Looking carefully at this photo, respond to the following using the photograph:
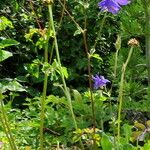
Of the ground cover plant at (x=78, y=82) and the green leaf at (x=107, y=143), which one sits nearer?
the ground cover plant at (x=78, y=82)

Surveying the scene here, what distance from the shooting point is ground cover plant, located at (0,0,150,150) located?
6.49 ft

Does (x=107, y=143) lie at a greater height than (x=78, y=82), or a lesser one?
lesser

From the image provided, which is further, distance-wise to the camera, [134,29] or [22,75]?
[22,75]

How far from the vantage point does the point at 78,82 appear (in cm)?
466

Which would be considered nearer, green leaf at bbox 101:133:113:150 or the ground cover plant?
the ground cover plant

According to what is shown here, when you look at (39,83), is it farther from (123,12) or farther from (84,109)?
(84,109)

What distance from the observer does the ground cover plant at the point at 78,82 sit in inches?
77.9

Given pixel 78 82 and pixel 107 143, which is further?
pixel 78 82

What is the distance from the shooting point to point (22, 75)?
4.75 meters

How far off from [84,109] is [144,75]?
63 cm

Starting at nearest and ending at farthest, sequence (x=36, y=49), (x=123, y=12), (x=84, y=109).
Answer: (x=84, y=109) → (x=123, y=12) → (x=36, y=49)

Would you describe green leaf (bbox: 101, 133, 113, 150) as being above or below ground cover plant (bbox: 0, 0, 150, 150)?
below

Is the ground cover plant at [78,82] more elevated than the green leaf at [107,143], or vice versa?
the ground cover plant at [78,82]

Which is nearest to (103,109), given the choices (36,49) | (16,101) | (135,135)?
(135,135)
